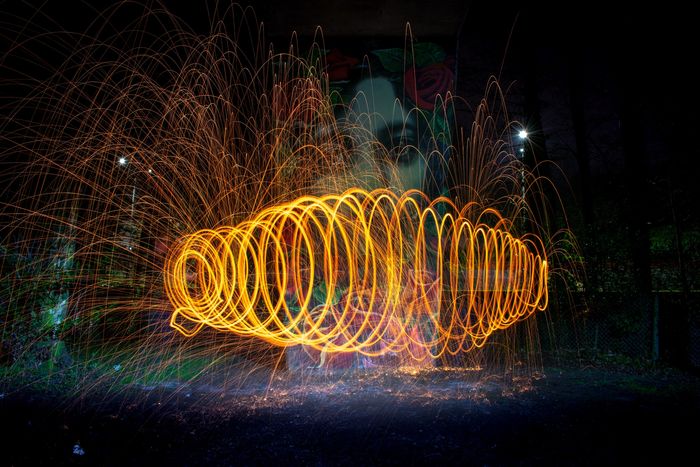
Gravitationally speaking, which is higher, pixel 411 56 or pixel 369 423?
pixel 411 56

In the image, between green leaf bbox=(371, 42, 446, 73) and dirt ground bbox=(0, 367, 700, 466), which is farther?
green leaf bbox=(371, 42, 446, 73)

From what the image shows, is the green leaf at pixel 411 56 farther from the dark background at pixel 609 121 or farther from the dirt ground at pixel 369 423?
the dirt ground at pixel 369 423

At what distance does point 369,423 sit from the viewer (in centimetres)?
561

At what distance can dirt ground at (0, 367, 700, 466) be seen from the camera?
4594 millimetres

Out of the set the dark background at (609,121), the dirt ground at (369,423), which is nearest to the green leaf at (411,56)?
the dark background at (609,121)

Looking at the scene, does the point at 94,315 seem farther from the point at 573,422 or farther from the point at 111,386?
the point at 573,422

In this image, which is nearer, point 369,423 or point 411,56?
point 369,423

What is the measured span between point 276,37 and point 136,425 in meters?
10.3

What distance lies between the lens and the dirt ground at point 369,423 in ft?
15.1

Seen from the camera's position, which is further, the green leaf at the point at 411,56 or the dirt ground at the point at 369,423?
the green leaf at the point at 411,56

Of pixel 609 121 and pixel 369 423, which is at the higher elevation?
pixel 609 121

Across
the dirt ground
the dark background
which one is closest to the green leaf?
the dark background

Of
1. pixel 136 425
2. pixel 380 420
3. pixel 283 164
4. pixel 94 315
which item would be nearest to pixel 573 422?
pixel 380 420

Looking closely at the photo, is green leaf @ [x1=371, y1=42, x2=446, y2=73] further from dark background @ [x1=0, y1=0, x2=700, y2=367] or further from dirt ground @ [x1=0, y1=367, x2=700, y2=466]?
dirt ground @ [x1=0, y1=367, x2=700, y2=466]
